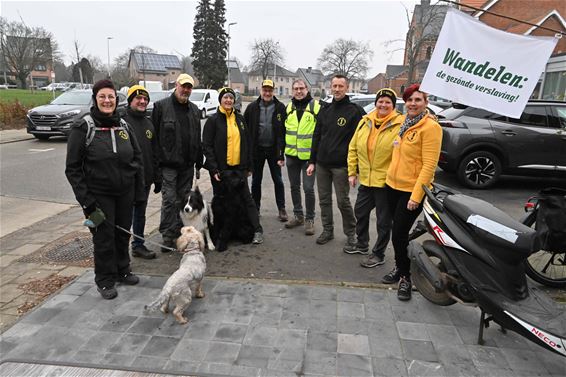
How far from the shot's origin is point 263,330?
3.07 m

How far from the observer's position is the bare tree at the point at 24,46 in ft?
160

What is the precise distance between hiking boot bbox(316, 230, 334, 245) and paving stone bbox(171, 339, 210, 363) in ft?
7.83

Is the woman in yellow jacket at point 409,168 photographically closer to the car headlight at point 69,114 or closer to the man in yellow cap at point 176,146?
the man in yellow cap at point 176,146

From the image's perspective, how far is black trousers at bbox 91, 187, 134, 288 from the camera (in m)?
3.54

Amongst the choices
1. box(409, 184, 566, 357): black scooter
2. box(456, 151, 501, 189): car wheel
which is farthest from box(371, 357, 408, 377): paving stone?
box(456, 151, 501, 189): car wheel

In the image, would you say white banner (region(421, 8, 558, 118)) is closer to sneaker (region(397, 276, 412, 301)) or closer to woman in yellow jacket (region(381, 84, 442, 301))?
woman in yellow jacket (region(381, 84, 442, 301))

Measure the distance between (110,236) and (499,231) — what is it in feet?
10.7

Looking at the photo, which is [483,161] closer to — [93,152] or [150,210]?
[150,210]

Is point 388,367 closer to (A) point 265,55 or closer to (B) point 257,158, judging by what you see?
(B) point 257,158

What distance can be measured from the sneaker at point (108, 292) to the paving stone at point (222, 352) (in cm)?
124

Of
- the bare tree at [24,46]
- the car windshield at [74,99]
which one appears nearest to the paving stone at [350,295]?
the car windshield at [74,99]

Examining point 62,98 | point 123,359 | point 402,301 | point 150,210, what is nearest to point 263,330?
point 123,359

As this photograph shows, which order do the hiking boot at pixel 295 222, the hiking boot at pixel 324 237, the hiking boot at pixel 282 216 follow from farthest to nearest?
the hiking boot at pixel 282 216 → the hiking boot at pixel 295 222 → the hiking boot at pixel 324 237

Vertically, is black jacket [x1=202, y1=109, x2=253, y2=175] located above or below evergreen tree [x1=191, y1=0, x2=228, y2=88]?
below
